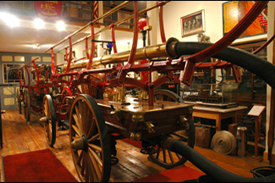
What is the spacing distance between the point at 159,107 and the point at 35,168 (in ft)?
6.49

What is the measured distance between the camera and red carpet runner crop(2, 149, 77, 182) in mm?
2438

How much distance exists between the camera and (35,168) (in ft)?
8.98

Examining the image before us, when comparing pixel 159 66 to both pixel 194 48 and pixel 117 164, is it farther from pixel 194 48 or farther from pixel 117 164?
pixel 117 164

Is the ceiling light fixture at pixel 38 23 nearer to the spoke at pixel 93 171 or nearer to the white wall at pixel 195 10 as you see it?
the white wall at pixel 195 10

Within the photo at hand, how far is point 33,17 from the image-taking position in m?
6.25

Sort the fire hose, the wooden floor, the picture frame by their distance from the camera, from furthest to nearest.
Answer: the picture frame < the wooden floor < the fire hose

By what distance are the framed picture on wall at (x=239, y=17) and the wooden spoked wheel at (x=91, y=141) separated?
440cm

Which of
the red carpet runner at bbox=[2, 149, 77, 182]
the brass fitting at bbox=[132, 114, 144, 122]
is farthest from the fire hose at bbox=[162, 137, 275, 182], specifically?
the red carpet runner at bbox=[2, 149, 77, 182]

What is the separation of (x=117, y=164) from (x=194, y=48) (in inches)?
84.4

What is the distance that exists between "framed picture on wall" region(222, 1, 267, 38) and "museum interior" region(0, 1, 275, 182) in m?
0.02

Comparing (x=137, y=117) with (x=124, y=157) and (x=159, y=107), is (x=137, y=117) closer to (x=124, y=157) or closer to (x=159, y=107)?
(x=159, y=107)

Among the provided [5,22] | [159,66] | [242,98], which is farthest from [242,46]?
[5,22]

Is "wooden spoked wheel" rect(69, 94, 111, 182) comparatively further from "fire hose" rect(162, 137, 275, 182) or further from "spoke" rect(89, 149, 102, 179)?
"fire hose" rect(162, 137, 275, 182)

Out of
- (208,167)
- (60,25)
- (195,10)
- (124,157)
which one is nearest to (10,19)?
(60,25)
